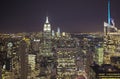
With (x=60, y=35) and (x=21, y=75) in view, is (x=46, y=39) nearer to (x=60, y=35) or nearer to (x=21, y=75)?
(x=60, y=35)

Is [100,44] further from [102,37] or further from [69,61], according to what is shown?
[69,61]

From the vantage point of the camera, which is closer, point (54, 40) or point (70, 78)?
point (70, 78)

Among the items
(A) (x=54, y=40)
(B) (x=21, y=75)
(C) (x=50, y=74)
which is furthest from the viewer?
(A) (x=54, y=40)

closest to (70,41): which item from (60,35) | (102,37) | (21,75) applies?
(60,35)

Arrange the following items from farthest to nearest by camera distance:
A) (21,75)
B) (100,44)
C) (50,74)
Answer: (100,44)
(50,74)
(21,75)

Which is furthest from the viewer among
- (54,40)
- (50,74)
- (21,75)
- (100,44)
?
(54,40)

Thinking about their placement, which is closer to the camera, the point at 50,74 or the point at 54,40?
the point at 50,74

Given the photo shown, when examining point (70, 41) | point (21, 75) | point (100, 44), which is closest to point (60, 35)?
point (70, 41)

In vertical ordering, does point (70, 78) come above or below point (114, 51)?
below

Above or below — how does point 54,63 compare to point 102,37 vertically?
below
